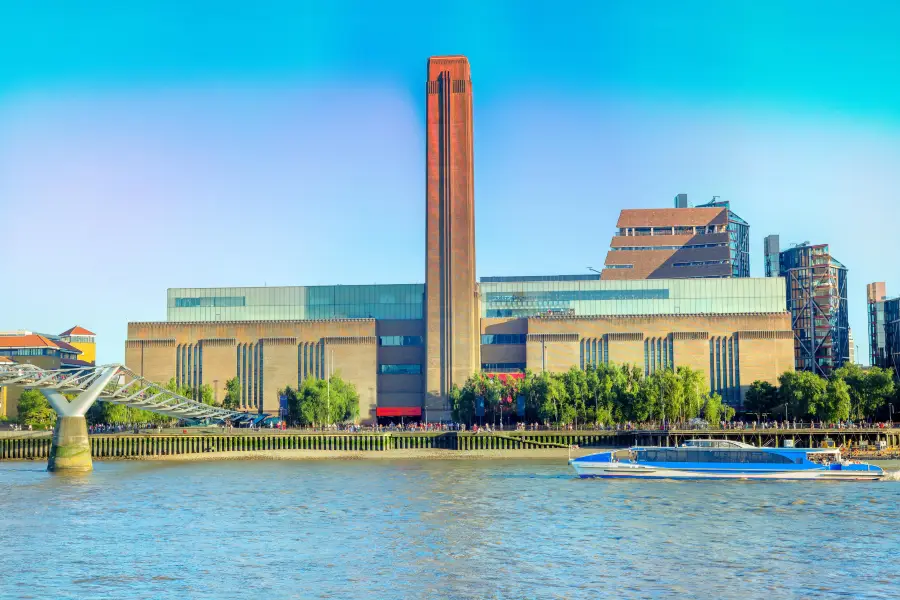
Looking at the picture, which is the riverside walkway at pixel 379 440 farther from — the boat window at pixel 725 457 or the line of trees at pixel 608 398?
the boat window at pixel 725 457

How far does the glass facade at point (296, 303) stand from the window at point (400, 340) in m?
4.01

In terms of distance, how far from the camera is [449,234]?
177m

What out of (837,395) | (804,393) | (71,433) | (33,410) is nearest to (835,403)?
(837,395)

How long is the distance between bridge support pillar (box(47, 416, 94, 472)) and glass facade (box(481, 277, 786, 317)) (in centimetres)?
7958

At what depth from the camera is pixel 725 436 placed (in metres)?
146

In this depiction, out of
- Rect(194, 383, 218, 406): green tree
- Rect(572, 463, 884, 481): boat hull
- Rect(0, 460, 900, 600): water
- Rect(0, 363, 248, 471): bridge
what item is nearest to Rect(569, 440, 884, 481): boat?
Rect(572, 463, 884, 481): boat hull

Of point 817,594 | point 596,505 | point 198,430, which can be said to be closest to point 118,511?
point 596,505

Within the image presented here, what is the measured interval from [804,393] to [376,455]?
5569 centimetres

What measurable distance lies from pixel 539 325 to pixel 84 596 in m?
133

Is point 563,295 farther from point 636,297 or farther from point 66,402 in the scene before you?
point 66,402

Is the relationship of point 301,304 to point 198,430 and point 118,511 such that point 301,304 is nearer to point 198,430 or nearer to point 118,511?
point 198,430

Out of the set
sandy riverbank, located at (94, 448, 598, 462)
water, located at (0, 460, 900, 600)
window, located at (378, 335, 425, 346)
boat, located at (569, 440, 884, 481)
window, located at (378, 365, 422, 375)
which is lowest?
water, located at (0, 460, 900, 600)

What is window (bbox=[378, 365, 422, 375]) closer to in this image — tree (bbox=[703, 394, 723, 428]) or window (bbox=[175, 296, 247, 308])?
window (bbox=[175, 296, 247, 308])

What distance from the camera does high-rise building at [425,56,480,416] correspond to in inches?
6978
